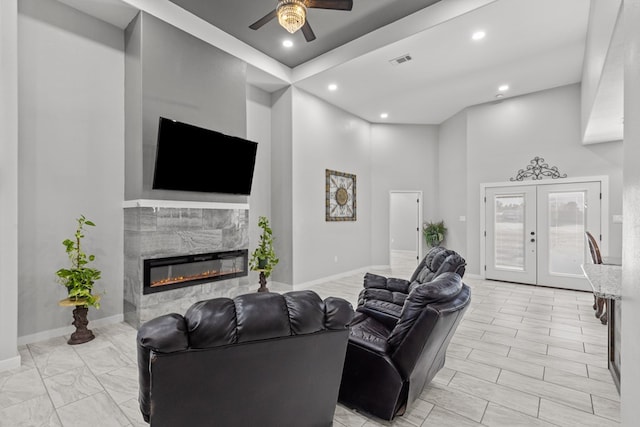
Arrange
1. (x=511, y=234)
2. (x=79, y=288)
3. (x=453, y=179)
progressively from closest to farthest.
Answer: (x=79, y=288), (x=511, y=234), (x=453, y=179)

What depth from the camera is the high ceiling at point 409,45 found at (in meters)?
3.68

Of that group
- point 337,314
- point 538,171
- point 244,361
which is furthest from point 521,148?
point 244,361

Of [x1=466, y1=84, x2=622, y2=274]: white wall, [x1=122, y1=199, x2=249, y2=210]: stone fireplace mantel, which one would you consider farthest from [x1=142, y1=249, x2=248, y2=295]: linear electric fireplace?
[x1=466, y1=84, x2=622, y2=274]: white wall

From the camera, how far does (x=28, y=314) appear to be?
3197 mm

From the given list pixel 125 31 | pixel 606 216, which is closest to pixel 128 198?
pixel 125 31

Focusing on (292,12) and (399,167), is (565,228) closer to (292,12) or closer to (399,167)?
(399,167)

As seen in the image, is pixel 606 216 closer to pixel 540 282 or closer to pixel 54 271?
pixel 540 282

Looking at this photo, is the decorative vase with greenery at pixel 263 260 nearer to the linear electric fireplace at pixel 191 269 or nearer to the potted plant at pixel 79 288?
the linear electric fireplace at pixel 191 269

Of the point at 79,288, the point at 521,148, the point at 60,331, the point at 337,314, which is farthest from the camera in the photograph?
the point at 521,148

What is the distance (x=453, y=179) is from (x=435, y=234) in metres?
1.43

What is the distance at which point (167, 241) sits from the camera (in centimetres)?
376

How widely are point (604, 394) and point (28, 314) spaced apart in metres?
5.48

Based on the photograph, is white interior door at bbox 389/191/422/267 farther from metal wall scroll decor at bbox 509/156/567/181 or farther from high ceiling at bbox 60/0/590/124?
high ceiling at bbox 60/0/590/124

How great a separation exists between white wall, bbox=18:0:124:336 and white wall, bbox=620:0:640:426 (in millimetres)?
4657
